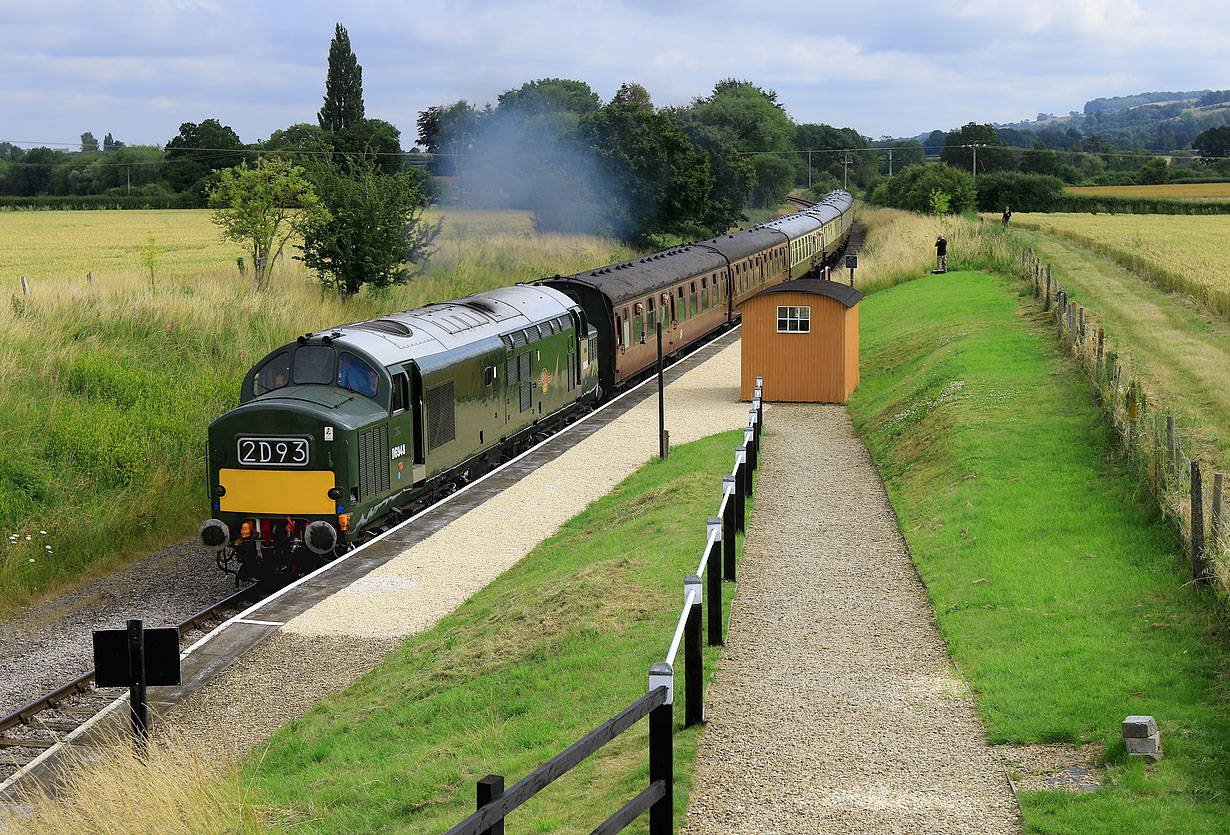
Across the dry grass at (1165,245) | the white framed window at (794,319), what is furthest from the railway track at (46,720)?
the dry grass at (1165,245)

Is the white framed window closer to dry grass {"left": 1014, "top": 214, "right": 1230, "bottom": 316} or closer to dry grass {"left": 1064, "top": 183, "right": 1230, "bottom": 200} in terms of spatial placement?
dry grass {"left": 1014, "top": 214, "right": 1230, "bottom": 316}

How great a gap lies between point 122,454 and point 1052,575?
15.7 metres

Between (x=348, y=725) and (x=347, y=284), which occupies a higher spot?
(x=347, y=284)

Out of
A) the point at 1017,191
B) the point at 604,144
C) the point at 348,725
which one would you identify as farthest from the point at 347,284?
the point at 1017,191

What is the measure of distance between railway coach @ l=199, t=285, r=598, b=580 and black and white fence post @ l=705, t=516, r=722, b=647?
279 inches

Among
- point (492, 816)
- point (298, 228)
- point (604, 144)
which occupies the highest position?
point (604, 144)

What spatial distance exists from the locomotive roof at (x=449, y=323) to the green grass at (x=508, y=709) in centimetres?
439

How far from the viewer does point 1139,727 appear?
8.04 metres

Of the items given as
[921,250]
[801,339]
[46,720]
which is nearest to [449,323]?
[801,339]

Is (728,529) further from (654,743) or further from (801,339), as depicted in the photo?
(801,339)

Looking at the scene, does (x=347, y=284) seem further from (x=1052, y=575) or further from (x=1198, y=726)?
(x=1198, y=726)

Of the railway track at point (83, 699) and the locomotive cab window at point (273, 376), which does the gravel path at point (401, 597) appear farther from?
the locomotive cab window at point (273, 376)

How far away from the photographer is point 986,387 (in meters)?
23.8

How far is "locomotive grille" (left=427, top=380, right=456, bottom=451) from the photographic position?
62.2 ft
